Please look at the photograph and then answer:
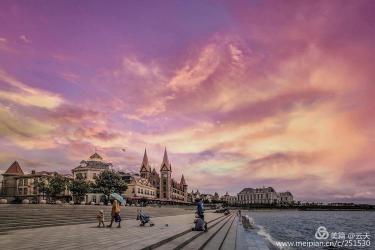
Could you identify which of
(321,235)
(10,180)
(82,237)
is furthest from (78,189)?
(82,237)

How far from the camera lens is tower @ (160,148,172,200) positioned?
174m

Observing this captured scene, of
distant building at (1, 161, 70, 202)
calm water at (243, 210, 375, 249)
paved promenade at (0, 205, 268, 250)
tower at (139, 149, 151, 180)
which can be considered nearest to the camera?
paved promenade at (0, 205, 268, 250)

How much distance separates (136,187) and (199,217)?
10847 cm

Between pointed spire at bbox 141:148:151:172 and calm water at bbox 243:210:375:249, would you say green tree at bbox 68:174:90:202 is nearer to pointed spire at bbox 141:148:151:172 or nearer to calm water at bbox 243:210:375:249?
calm water at bbox 243:210:375:249

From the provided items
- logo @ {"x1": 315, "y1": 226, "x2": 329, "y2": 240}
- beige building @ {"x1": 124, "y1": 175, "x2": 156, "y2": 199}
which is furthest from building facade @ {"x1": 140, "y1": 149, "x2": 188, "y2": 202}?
logo @ {"x1": 315, "y1": 226, "x2": 329, "y2": 240}

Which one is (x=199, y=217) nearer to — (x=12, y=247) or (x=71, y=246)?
(x=71, y=246)

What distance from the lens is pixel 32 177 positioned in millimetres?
123562

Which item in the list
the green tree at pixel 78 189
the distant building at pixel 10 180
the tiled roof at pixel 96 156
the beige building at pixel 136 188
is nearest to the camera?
the green tree at pixel 78 189

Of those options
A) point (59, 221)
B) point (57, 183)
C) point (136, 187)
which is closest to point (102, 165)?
point (136, 187)

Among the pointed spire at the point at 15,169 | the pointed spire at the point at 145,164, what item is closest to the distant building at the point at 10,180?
the pointed spire at the point at 15,169

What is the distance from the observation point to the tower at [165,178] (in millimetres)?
173875

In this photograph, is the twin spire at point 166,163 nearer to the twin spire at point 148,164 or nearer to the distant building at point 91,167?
the twin spire at point 148,164

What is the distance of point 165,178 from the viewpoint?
591ft

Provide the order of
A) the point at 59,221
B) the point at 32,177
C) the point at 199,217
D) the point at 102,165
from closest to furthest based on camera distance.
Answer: the point at 199,217
the point at 59,221
the point at 32,177
the point at 102,165
